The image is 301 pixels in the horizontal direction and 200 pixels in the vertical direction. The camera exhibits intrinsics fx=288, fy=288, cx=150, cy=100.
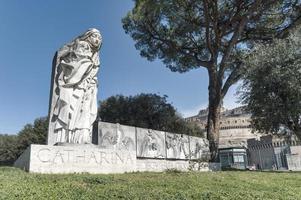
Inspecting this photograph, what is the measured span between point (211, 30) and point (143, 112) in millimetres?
9129

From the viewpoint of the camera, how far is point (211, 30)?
18.7m

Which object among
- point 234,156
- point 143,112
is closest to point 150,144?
point 143,112

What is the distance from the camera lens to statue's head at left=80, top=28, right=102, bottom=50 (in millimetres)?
8227

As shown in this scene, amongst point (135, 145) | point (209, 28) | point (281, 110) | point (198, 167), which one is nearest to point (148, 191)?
point (135, 145)

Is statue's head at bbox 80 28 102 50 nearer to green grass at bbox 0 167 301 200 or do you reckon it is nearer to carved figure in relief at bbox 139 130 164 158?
green grass at bbox 0 167 301 200

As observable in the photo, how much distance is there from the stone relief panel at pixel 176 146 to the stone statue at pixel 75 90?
5987 mm

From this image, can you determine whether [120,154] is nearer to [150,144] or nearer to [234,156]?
[150,144]

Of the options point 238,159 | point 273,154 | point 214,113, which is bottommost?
point 238,159

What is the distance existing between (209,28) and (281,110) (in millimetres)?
7056

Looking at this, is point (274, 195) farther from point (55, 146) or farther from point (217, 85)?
point (217, 85)

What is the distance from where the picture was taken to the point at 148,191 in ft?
15.2

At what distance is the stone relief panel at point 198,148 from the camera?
14648 mm

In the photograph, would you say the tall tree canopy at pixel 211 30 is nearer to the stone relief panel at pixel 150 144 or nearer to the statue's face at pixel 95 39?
the stone relief panel at pixel 150 144

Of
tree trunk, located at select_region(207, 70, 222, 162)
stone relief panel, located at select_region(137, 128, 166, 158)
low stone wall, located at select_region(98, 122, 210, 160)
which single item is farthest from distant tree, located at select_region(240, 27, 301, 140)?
stone relief panel, located at select_region(137, 128, 166, 158)
